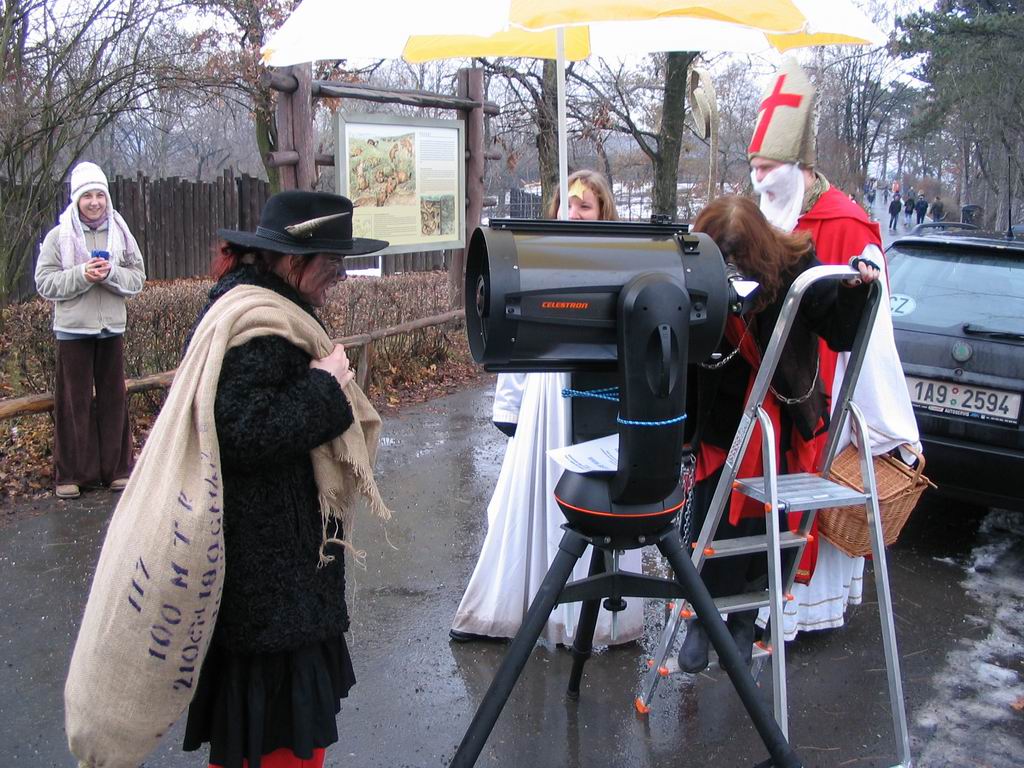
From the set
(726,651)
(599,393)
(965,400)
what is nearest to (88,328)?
(599,393)

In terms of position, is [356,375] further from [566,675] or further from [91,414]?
[566,675]

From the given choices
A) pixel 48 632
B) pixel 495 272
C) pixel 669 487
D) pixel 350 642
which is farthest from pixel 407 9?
pixel 48 632

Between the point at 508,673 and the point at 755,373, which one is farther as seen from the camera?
the point at 755,373

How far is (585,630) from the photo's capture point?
2777 mm

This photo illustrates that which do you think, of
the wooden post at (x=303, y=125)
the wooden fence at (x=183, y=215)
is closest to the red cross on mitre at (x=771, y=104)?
the wooden post at (x=303, y=125)

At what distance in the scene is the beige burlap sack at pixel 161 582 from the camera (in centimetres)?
186

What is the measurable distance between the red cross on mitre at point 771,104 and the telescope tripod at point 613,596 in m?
1.71

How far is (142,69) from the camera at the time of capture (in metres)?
9.78

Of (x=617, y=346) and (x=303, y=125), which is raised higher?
(x=303, y=125)

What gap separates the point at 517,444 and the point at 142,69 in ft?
27.8

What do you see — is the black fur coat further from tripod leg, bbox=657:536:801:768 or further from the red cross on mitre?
the red cross on mitre

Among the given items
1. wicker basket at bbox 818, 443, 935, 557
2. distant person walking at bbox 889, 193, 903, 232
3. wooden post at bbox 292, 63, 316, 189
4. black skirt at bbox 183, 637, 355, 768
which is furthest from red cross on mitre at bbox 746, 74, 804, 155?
distant person walking at bbox 889, 193, 903, 232

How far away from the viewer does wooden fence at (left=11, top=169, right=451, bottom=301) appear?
14.6 meters

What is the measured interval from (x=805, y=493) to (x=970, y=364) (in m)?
2.21
